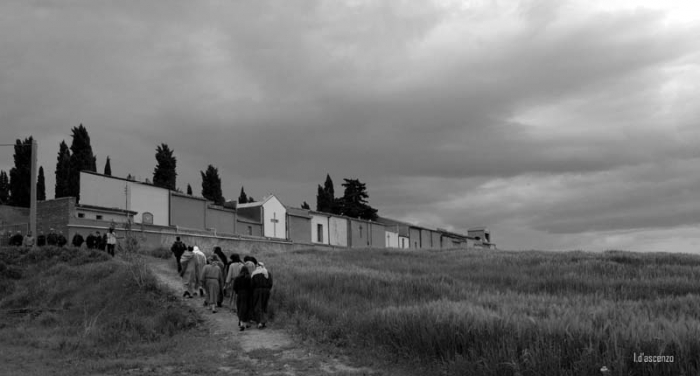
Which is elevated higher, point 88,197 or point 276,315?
point 88,197

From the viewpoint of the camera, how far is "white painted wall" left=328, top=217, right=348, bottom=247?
71662mm

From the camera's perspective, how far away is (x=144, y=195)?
47.9 meters

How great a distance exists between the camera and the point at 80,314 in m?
22.7

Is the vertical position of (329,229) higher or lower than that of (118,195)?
lower

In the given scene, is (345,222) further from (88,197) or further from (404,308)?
(404,308)

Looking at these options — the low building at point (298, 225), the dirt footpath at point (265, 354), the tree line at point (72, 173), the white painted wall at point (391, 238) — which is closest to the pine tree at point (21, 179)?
the tree line at point (72, 173)

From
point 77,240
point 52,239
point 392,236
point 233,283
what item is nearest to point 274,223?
point 392,236

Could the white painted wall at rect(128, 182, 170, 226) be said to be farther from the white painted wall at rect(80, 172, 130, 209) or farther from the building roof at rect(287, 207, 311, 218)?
the building roof at rect(287, 207, 311, 218)

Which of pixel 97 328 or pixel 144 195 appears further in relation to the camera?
pixel 144 195

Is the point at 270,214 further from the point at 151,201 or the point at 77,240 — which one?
the point at 77,240

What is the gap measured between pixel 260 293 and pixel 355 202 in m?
76.4

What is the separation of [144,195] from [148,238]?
9522mm

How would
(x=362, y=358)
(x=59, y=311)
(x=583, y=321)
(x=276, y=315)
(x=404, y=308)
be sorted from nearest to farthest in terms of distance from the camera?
1. (x=583, y=321)
2. (x=362, y=358)
3. (x=404, y=308)
4. (x=276, y=315)
5. (x=59, y=311)

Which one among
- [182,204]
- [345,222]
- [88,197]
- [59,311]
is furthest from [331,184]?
[59,311]
